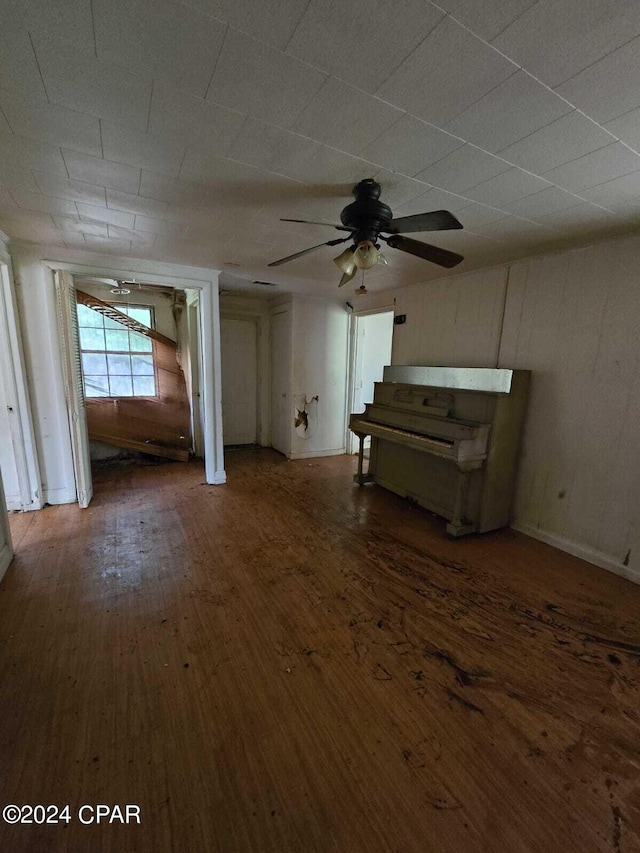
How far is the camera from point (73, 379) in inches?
122

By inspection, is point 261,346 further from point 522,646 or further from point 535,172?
point 522,646

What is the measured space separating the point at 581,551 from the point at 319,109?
3194 mm

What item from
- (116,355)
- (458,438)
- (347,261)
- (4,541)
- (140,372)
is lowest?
(4,541)

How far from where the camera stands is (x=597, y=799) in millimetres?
1107

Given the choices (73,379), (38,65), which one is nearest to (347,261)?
(38,65)

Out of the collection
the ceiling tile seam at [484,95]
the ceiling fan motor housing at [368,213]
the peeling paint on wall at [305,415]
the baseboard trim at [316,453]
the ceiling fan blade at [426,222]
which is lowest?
the baseboard trim at [316,453]

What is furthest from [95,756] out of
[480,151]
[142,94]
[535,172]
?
[535,172]

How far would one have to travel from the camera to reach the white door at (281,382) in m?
4.92

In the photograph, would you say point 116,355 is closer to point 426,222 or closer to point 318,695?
point 426,222

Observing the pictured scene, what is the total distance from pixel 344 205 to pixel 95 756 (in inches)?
107

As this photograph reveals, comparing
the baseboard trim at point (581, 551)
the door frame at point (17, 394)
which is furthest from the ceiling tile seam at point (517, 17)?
the door frame at point (17, 394)

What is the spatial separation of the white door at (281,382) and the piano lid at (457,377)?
5.21 ft

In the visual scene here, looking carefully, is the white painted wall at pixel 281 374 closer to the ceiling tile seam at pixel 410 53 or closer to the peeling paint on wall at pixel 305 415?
the peeling paint on wall at pixel 305 415

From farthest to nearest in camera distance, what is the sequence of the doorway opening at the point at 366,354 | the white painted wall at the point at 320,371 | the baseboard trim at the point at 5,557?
the doorway opening at the point at 366,354 < the white painted wall at the point at 320,371 < the baseboard trim at the point at 5,557
